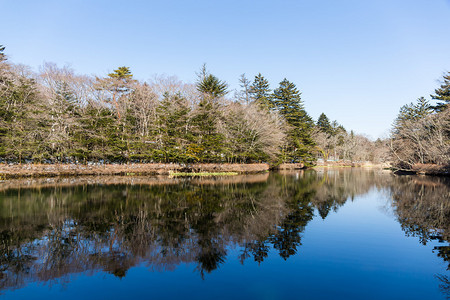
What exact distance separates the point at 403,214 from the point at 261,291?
9.91 metres

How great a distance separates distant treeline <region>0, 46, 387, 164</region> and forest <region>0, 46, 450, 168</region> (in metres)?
0.11

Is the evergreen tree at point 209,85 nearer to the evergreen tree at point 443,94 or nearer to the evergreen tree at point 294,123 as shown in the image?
the evergreen tree at point 294,123

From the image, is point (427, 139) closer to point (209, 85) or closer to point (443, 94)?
point (443, 94)

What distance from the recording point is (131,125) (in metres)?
34.7

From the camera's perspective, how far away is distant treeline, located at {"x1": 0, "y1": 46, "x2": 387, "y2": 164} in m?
27.1

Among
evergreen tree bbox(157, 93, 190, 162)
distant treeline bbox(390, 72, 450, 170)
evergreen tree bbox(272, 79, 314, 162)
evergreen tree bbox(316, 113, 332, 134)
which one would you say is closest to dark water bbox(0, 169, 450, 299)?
evergreen tree bbox(157, 93, 190, 162)

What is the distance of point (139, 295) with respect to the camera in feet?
15.6

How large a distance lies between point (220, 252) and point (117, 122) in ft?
99.3

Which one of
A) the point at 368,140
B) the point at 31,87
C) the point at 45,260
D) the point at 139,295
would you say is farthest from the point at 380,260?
the point at 368,140

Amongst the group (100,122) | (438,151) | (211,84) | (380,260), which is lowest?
(380,260)

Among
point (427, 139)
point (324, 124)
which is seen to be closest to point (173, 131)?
point (427, 139)

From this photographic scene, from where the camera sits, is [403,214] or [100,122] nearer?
[403,214]

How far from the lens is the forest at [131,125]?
27.2m

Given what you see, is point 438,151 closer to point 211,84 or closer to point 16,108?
point 211,84
